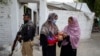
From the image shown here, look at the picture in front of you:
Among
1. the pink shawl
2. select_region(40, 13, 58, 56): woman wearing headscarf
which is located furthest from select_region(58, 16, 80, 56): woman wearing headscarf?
select_region(40, 13, 58, 56): woman wearing headscarf

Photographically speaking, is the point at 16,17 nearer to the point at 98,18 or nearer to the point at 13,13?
the point at 13,13

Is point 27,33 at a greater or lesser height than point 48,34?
lesser

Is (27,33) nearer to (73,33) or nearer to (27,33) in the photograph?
(27,33)

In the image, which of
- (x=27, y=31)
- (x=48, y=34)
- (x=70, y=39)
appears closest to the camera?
(x=48, y=34)

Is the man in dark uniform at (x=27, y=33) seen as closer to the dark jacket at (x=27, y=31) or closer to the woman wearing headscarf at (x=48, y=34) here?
the dark jacket at (x=27, y=31)

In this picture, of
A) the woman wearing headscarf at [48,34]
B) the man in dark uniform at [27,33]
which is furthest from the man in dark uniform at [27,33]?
the woman wearing headscarf at [48,34]

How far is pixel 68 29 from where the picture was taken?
8.09m

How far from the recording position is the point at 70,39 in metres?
7.95

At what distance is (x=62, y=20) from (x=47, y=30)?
10913 mm

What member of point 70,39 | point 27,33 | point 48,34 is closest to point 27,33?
point 27,33

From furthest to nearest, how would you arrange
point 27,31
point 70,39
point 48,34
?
1. point 27,31
2. point 70,39
3. point 48,34

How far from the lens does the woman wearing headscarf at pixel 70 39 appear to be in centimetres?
796

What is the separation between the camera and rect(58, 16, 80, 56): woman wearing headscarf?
7961 millimetres

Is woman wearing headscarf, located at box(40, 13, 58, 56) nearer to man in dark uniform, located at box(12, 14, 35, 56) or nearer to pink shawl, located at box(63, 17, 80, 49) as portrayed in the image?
pink shawl, located at box(63, 17, 80, 49)
